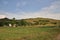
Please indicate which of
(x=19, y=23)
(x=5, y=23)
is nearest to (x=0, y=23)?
(x=5, y=23)

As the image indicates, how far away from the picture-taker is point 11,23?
261 feet

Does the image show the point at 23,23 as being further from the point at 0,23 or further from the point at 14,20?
the point at 0,23

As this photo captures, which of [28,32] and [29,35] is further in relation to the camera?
[28,32]

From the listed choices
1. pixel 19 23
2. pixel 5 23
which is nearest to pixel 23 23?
pixel 19 23

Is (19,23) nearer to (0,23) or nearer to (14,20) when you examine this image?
(14,20)

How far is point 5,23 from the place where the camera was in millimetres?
80188

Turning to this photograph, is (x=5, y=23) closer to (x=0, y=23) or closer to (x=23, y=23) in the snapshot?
(x=0, y=23)

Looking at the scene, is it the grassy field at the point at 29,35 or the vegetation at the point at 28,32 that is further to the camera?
the vegetation at the point at 28,32

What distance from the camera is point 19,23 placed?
269ft

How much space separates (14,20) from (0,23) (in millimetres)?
6561

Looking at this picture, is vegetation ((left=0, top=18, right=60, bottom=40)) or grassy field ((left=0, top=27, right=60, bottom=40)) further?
vegetation ((left=0, top=18, right=60, bottom=40))

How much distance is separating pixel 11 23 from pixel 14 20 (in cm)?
211

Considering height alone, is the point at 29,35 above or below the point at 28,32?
above

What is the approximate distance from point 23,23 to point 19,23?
2492mm
